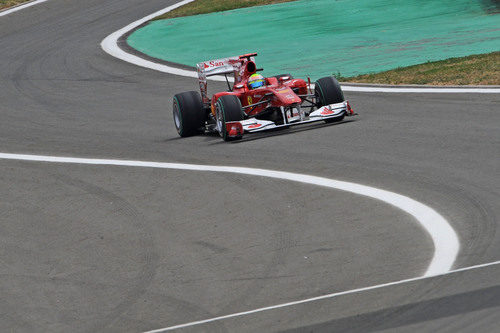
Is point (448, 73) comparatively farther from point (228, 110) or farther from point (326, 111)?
point (228, 110)

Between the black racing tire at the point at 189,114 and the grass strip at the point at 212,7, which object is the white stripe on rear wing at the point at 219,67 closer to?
the black racing tire at the point at 189,114

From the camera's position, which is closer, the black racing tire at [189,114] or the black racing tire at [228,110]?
the black racing tire at [228,110]

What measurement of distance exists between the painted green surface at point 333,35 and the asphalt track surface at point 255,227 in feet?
16.1

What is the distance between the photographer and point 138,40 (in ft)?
102

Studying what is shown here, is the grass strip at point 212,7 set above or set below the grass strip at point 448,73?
above

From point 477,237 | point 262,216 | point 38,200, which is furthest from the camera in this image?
point 38,200

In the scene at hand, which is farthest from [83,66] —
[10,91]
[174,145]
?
[174,145]

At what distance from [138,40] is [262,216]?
21.8 meters

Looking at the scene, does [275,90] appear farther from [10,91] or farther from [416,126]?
[10,91]

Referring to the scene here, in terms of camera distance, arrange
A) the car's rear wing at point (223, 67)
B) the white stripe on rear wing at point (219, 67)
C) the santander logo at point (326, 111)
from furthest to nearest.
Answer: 1. the white stripe on rear wing at point (219, 67)
2. the car's rear wing at point (223, 67)
3. the santander logo at point (326, 111)

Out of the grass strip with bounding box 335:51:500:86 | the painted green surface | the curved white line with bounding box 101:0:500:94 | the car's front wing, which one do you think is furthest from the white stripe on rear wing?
the painted green surface

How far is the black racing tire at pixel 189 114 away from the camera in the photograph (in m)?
16.4

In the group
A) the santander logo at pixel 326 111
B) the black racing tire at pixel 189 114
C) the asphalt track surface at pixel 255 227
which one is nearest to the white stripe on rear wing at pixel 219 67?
the black racing tire at pixel 189 114

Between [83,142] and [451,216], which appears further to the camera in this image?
[83,142]
